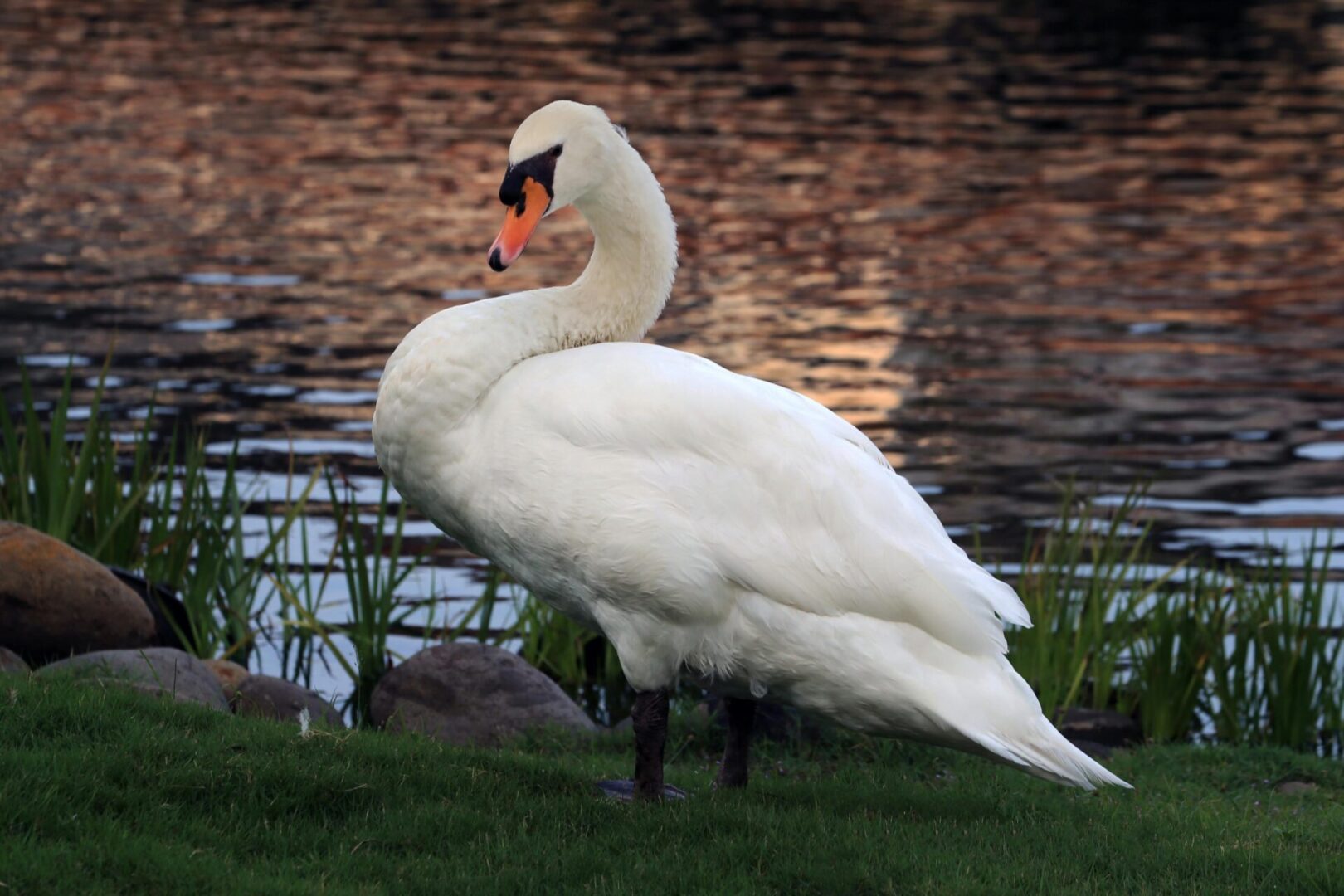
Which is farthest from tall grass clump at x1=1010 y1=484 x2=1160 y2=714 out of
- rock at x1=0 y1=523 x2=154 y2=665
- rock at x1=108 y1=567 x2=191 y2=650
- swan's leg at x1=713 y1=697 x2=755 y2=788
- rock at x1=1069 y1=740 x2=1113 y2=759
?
rock at x1=0 y1=523 x2=154 y2=665

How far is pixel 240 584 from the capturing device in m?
10.8

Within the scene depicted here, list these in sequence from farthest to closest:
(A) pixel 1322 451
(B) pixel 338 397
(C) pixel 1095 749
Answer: (B) pixel 338 397
(A) pixel 1322 451
(C) pixel 1095 749

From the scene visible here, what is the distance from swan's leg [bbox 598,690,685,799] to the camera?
655 centimetres

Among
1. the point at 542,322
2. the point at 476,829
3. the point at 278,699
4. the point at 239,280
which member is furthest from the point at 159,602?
the point at 239,280

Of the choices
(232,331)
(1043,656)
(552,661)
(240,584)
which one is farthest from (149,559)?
(232,331)

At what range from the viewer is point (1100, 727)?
33.1 feet

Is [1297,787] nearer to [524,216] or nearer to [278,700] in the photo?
[524,216]

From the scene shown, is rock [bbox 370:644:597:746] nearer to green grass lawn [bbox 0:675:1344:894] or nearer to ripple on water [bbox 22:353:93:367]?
green grass lawn [bbox 0:675:1344:894]

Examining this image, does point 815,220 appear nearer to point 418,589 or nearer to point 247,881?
point 418,589

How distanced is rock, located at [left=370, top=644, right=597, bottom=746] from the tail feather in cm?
335

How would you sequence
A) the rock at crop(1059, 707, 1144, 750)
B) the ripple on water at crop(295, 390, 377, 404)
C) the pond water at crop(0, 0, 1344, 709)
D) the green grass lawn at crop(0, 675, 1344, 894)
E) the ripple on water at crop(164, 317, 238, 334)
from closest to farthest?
the green grass lawn at crop(0, 675, 1344, 894), the rock at crop(1059, 707, 1144, 750), the pond water at crop(0, 0, 1344, 709), the ripple on water at crop(295, 390, 377, 404), the ripple on water at crop(164, 317, 238, 334)

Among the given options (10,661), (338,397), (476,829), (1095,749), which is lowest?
(338,397)

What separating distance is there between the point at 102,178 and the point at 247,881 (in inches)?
944

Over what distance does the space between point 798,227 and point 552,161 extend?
19156 mm
